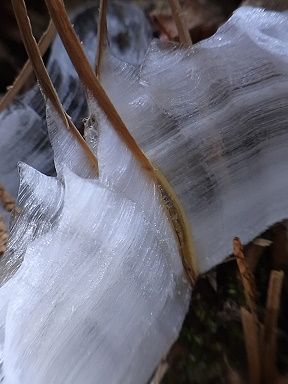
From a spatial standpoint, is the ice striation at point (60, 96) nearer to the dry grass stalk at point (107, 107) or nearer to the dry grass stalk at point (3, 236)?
the dry grass stalk at point (3, 236)

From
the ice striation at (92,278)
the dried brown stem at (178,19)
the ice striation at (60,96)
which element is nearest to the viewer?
the ice striation at (92,278)

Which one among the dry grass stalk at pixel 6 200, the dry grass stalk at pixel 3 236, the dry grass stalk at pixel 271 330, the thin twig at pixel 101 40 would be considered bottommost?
the dry grass stalk at pixel 271 330

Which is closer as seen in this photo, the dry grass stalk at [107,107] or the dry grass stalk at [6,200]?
the dry grass stalk at [107,107]

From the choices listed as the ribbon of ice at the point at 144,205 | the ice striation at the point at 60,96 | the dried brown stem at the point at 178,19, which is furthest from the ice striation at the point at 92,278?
the ice striation at the point at 60,96

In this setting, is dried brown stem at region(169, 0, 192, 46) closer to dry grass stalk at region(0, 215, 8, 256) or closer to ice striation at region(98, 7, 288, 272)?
ice striation at region(98, 7, 288, 272)

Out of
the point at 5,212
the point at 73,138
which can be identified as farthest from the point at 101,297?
the point at 5,212

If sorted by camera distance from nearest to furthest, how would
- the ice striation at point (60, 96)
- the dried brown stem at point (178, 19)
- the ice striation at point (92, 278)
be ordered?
the ice striation at point (92, 278), the dried brown stem at point (178, 19), the ice striation at point (60, 96)

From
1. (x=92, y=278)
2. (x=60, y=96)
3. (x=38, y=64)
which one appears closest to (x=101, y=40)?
A: (x=38, y=64)
